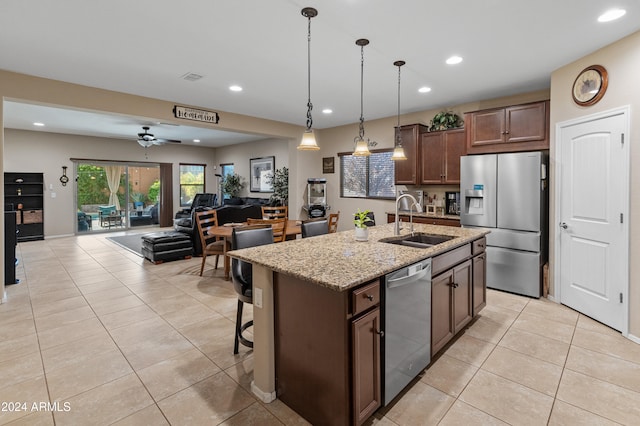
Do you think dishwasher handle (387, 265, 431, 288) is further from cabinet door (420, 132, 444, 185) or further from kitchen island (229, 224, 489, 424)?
cabinet door (420, 132, 444, 185)

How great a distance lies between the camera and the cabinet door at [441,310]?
7.73 ft

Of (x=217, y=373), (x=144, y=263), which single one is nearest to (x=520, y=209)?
(x=217, y=373)

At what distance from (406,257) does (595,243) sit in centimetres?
249

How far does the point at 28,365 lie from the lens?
8.05 feet

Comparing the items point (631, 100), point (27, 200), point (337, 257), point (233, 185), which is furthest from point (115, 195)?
point (631, 100)

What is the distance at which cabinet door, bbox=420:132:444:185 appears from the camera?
511cm

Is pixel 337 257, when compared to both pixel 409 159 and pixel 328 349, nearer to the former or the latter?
pixel 328 349

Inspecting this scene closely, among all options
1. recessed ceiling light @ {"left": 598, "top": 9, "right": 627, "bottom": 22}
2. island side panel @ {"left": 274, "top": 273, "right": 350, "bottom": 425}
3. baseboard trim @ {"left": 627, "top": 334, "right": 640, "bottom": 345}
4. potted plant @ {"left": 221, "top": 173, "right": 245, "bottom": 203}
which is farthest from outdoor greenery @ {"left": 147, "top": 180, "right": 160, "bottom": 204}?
baseboard trim @ {"left": 627, "top": 334, "right": 640, "bottom": 345}

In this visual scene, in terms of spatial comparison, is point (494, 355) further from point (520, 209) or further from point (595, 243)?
point (520, 209)

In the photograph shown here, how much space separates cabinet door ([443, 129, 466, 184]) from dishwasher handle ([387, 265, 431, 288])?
3184 millimetres

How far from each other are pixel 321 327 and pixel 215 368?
1.21 m

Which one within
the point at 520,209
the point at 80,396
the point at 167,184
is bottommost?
the point at 80,396

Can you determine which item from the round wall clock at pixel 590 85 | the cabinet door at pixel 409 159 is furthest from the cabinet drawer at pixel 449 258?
the cabinet door at pixel 409 159

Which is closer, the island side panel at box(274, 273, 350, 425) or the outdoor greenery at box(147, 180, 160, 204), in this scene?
the island side panel at box(274, 273, 350, 425)
